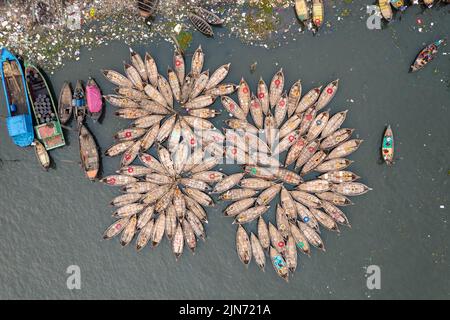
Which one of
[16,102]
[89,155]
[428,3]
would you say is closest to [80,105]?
[89,155]

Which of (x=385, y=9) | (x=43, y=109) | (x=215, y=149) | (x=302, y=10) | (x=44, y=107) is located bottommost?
(x=215, y=149)

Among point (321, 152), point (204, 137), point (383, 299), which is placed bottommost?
point (383, 299)

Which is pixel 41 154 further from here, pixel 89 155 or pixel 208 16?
pixel 208 16

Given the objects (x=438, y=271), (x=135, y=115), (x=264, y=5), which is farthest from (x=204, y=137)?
(x=438, y=271)

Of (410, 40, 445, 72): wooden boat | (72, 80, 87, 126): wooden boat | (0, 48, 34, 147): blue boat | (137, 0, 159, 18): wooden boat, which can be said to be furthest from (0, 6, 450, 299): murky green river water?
(137, 0, 159, 18): wooden boat

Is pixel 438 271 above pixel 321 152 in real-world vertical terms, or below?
below

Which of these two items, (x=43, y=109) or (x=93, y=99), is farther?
(x=43, y=109)
